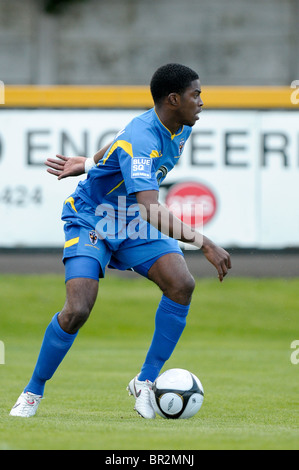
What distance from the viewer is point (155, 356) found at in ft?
19.8

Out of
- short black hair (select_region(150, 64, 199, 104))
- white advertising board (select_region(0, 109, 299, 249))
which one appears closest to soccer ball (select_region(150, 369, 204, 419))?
short black hair (select_region(150, 64, 199, 104))

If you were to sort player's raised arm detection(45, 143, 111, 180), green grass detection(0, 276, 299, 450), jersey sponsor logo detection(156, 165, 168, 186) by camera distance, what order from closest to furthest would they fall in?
1. green grass detection(0, 276, 299, 450)
2. jersey sponsor logo detection(156, 165, 168, 186)
3. player's raised arm detection(45, 143, 111, 180)

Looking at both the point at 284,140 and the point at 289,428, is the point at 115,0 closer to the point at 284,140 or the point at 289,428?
the point at 284,140

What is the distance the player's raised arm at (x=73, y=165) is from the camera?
20.6 feet

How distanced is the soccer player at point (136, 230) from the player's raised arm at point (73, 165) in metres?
0.02

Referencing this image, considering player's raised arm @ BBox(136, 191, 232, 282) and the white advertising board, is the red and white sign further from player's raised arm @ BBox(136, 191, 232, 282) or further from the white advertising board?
player's raised arm @ BBox(136, 191, 232, 282)

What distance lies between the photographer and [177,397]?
226 inches

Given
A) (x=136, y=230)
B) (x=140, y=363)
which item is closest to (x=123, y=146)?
(x=136, y=230)

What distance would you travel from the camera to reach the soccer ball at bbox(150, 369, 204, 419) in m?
5.75

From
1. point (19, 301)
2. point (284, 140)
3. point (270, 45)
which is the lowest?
point (19, 301)

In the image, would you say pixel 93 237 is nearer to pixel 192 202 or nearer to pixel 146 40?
pixel 192 202

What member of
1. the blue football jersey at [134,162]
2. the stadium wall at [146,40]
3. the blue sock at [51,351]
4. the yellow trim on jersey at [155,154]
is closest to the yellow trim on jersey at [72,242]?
the blue football jersey at [134,162]
